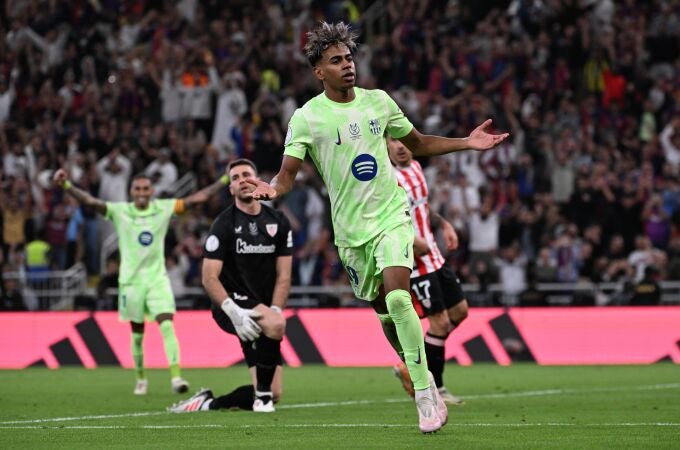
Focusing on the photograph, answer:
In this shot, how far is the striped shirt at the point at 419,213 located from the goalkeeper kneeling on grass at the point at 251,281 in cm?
132

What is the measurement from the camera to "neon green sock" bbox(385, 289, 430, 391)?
948 centimetres

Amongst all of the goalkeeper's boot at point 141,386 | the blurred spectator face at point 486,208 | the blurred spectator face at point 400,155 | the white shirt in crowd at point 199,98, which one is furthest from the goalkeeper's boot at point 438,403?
the white shirt in crowd at point 199,98

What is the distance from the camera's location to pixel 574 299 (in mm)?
22797

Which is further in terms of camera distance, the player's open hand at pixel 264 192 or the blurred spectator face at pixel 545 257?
the blurred spectator face at pixel 545 257

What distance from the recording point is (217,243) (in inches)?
513

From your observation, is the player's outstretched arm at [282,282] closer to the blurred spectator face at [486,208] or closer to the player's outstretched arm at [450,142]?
the player's outstretched arm at [450,142]

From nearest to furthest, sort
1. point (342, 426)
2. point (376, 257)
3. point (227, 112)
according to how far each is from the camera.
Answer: point (376, 257) → point (342, 426) → point (227, 112)

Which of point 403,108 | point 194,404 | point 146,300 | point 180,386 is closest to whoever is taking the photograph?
point 194,404

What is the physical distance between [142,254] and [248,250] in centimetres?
403

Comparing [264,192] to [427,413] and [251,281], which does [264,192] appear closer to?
[427,413]

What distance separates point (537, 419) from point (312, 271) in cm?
1395

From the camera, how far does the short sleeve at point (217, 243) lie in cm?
1301

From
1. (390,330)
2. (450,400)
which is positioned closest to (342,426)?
(390,330)

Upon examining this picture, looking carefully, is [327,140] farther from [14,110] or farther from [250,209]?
[14,110]
